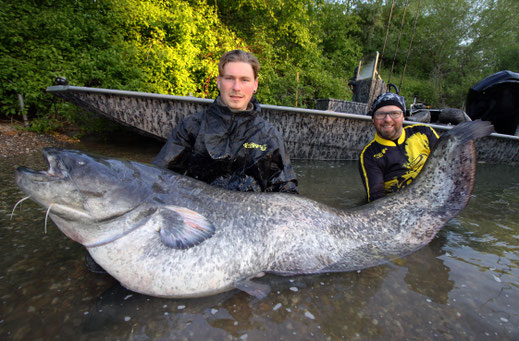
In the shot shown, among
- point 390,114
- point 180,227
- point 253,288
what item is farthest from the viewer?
point 390,114

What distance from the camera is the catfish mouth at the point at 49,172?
4.23ft

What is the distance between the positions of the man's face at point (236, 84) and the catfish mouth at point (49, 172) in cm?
143

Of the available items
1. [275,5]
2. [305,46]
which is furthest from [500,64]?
[275,5]

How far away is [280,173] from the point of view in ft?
8.25

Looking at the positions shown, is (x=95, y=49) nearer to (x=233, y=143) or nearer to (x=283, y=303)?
(x=233, y=143)

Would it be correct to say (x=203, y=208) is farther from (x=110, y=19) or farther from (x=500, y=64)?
(x=500, y=64)

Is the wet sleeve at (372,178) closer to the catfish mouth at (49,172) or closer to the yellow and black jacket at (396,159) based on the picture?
the yellow and black jacket at (396,159)

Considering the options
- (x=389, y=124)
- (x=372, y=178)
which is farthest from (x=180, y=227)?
(x=389, y=124)

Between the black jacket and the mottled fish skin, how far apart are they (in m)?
0.63

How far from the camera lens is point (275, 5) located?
34.9 feet

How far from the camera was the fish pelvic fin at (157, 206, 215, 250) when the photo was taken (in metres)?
1.47

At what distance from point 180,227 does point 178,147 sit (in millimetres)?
1112

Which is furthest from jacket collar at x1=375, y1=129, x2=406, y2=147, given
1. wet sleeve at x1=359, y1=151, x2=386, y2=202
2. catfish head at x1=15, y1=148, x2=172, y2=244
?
catfish head at x1=15, y1=148, x2=172, y2=244

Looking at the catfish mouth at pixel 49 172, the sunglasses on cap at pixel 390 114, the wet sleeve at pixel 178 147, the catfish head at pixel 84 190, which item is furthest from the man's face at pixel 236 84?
the sunglasses on cap at pixel 390 114
